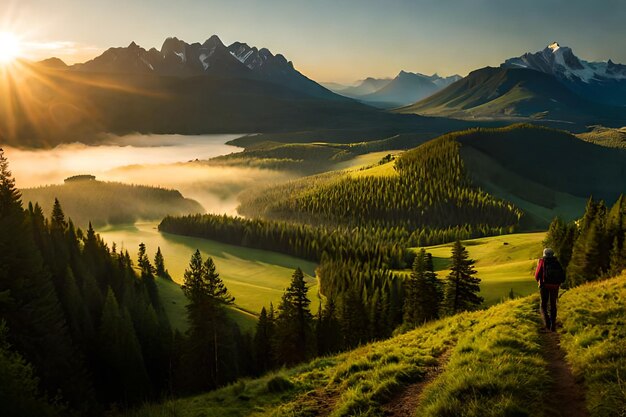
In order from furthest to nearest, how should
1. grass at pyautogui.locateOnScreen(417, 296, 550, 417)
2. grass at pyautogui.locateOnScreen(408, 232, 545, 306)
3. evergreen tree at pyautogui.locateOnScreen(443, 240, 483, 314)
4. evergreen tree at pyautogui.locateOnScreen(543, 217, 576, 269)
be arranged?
grass at pyautogui.locateOnScreen(408, 232, 545, 306) → evergreen tree at pyautogui.locateOnScreen(543, 217, 576, 269) → evergreen tree at pyautogui.locateOnScreen(443, 240, 483, 314) → grass at pyautogui.locateOnScreen(417, 296, 550, 417)

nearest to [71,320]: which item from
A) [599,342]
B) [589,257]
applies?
[599,342]

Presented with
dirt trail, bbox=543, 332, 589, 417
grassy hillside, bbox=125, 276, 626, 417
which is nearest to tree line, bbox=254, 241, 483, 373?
grassy hillside, bbox=125, 276, 626, 417

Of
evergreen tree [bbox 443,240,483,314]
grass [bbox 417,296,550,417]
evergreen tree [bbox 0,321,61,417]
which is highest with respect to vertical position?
grass [bbox 417,296,550,417]

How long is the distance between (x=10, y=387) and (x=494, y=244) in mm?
178697

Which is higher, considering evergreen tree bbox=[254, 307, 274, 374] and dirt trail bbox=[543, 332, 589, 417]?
dirt trail bbox=[543, 332, 589, 417]

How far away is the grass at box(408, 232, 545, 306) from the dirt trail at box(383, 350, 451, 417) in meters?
60.2

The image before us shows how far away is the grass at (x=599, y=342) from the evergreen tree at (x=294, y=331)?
1589 inches

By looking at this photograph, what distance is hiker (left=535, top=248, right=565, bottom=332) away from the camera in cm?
2006

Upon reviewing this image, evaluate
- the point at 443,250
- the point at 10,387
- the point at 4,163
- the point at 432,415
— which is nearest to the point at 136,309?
the point at 4,163

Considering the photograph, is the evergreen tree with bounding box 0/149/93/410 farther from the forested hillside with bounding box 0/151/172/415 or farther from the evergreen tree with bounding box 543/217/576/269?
the evergreen tree with bounding box 543/217/576/269

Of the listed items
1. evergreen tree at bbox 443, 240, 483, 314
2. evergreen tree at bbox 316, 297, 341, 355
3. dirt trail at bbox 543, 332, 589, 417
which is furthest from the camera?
evergreen tree at bbox 316, 297, 341, 355

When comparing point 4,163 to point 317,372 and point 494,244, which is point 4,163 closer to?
point 317,372

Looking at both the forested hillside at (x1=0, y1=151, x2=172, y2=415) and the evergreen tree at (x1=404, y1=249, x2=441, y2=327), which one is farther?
the evergreen tree at (x1=404, y1=249, x2=441, y2=327)

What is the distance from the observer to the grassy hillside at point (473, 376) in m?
12.5
